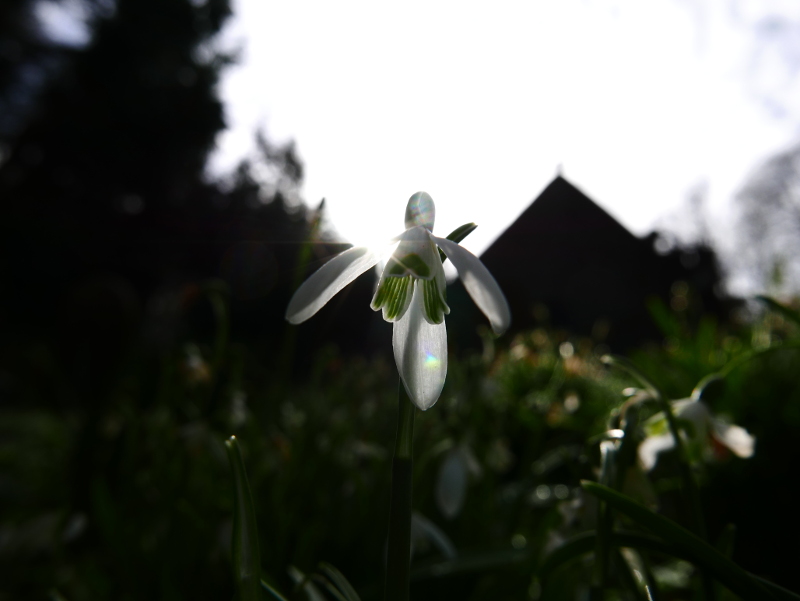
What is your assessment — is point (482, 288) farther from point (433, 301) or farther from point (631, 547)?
point (631, 547)

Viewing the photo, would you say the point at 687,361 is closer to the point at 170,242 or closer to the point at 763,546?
the point at 763,546

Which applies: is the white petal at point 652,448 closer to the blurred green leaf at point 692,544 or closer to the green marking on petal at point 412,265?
the blurred green leaf at point 692,544

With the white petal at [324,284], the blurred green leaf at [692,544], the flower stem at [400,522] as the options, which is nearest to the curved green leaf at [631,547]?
the blurred green leaf at [692,544]

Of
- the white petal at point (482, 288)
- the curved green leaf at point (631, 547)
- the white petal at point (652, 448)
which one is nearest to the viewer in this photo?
the white petal at point (482, 288)

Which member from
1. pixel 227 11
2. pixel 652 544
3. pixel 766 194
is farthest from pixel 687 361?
pixel 227 11

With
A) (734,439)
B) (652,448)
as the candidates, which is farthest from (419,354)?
(734,439)

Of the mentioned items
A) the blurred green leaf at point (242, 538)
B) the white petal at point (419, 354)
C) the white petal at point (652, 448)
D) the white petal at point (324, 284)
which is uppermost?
the white petal at point (324, 284)

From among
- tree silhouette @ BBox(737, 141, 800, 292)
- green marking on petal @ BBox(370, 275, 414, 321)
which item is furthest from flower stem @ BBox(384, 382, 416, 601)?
tree silhouette @ BBox(737, 141, 800, 292)
